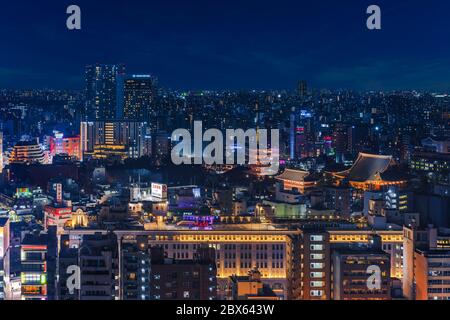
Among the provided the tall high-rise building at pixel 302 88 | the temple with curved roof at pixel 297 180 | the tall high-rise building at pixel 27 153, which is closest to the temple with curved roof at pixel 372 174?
the temple with curved roof at pixel 297 180

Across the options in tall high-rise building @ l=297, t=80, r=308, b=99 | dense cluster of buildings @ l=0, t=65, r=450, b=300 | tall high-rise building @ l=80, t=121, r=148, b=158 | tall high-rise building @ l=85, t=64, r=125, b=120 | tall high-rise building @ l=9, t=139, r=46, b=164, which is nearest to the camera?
dense cluster of buildings @ l=0, t=65, r=450, b=300

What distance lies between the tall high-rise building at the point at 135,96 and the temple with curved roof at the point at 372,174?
10.5ft

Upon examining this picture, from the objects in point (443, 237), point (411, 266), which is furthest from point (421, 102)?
point (411, 266)

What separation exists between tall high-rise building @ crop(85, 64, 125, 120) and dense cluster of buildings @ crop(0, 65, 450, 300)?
0.04 m

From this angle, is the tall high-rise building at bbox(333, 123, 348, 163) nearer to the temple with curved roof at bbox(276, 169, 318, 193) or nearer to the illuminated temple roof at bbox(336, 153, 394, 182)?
the illuminated temple roof at bbox(336, 153, 394, 182)

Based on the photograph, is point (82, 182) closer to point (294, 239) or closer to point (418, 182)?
point (418, 182)

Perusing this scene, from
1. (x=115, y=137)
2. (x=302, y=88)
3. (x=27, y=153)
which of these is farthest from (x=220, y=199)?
(x=27, y=153)

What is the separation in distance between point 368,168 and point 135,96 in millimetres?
4236

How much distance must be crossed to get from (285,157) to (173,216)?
5317 mm

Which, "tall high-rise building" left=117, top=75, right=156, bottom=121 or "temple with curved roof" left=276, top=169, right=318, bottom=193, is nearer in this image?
"temple with curved roof" left=276, top=169, right=318, bottom=193

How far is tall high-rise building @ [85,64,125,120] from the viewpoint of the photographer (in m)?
10.9

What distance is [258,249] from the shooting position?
6738 mm

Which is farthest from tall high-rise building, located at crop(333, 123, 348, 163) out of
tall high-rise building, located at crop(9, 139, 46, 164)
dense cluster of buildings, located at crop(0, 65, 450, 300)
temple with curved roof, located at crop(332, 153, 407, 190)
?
tall high-rise building, located at crop(9, 139, 46, 164)

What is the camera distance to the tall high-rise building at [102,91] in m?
10.9
